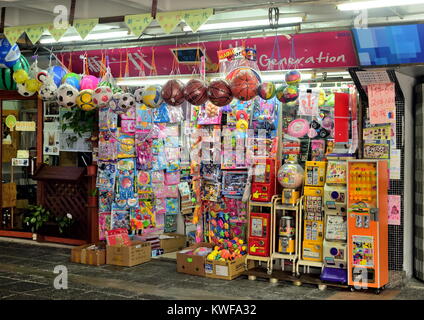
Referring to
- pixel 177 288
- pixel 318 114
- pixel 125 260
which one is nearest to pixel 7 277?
pixel 125 260

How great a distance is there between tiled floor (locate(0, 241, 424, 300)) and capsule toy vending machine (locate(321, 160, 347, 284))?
308 millimetres

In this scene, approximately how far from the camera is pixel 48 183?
1027 centimetres

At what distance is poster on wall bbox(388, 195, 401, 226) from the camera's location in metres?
7.03

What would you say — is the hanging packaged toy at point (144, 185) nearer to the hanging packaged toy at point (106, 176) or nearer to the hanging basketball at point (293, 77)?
the hanging packaged toy at point (106, 176)

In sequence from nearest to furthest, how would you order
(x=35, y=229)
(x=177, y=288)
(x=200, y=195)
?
(x=177, y=288)
(x=200, y=195)
(x=35, y=229)

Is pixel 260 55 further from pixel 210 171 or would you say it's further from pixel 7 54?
pixel 7 54

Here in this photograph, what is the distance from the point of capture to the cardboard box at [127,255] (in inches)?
320

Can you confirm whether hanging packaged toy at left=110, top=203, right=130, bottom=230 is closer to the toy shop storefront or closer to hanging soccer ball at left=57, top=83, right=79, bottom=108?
the toy shop storefront

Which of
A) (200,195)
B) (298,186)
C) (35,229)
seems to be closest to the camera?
(298,186)

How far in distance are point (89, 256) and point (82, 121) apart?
2.59 m

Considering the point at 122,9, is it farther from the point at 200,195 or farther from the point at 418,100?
the point at 418,100

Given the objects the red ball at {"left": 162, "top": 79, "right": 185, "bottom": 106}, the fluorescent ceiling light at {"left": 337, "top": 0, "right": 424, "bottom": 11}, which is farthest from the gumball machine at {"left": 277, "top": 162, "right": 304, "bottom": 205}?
the fluorescent ceiling light at {"left": 337, "top": 0, "right": 424, "bottom": 11}

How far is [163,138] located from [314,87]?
2847 mm

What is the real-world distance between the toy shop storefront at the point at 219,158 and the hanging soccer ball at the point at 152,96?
20 millimetres
